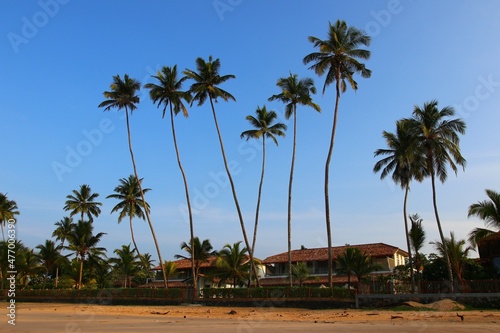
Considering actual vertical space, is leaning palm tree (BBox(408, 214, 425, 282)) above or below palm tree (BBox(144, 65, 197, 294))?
below

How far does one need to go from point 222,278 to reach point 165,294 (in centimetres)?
812

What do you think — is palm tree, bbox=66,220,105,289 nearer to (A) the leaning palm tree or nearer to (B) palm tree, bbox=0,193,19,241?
(B) palm tree, bbox=0,193,19,241

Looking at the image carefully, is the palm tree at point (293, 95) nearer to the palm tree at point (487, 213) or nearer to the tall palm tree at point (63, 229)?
the palm tree at point (487, 213)

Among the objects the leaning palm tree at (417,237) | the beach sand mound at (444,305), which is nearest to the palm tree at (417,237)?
the leaning palm tree at (417,237)

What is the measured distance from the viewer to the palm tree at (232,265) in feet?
154

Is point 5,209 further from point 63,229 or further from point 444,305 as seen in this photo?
point 444,305

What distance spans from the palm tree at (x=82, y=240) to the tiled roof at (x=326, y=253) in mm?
21545

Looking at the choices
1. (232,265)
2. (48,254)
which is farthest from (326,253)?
(48,254)

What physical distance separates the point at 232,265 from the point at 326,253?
1206 centimetres

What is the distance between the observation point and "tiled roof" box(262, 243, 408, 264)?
161 ft

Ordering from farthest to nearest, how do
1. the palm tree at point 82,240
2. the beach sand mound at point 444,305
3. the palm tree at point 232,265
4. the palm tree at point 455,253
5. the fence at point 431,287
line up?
the palm tree at point 82,240 < the palm tree at point 232,265 < the palm tree at point 455,253 < the fence at point 431,287 < the beach sand mound at point 444,305

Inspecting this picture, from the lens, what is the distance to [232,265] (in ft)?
154

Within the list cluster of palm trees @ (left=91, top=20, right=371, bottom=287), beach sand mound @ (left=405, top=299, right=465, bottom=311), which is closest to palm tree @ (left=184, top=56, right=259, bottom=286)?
cluster of palm trees @ (left=91, top=20, right=371, bottom=287)

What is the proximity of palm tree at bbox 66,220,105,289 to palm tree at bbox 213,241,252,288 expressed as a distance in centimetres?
1866
